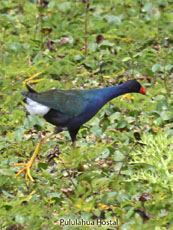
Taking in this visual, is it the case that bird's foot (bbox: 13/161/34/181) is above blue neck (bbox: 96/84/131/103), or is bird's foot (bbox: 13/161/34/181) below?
below

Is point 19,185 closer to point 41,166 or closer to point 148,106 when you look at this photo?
point 41,166

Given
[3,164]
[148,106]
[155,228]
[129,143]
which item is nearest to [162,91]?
[148,106]

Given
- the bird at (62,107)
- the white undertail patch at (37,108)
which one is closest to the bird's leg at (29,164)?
the bird at (62,107)

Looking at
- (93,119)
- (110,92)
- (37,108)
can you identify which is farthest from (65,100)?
(93,119)

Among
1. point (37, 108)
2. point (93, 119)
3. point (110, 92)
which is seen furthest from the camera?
point (93, 119)

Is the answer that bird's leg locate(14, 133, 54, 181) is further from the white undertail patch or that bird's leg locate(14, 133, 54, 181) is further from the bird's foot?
the white undertail patch

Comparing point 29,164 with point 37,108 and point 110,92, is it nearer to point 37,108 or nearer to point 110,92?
point 37,108

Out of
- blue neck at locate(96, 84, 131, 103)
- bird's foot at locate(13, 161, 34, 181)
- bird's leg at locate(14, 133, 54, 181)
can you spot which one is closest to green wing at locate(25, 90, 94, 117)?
blue neck at locate(96, 84, 131, 103)

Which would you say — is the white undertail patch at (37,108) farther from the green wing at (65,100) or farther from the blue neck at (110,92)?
the blue neck at (110,92)

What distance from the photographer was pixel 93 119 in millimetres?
6785

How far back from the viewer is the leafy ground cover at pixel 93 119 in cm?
497

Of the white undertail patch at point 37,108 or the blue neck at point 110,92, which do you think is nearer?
the white undertail patch at point 37,108

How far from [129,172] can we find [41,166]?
31.2 inches

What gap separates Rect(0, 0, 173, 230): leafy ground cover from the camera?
4969 mm
